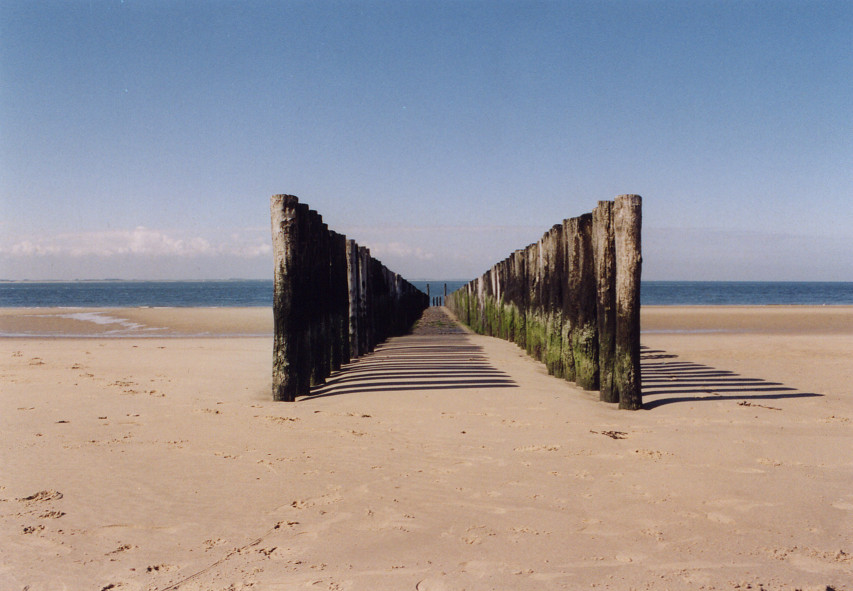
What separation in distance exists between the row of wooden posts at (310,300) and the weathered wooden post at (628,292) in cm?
315

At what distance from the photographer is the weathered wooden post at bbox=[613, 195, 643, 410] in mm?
5676

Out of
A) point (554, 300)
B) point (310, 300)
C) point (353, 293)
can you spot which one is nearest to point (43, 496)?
point (310, 300)

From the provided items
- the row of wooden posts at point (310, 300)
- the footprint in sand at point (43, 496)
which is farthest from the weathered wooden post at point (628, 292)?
the footprint in sand at point (43, 496)

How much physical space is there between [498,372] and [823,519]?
5189 mm

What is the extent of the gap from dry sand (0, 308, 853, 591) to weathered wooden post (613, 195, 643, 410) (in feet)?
1.04

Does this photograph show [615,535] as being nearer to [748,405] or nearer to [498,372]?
[748,405]

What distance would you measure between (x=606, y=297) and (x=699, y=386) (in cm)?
208

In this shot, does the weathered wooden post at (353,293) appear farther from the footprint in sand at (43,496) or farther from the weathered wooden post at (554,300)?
the footprint in sand at (43,496)

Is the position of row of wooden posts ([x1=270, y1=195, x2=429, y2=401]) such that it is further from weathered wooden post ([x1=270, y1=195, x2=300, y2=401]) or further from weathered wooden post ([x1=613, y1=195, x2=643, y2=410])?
weathered wooden post ([x1=613, y1=195, x2=643, y2=410])

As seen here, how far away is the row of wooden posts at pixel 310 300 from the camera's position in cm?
618

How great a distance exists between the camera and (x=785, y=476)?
151 inches

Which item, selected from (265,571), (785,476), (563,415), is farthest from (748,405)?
(265,571)

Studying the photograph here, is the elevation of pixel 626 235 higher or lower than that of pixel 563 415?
higher

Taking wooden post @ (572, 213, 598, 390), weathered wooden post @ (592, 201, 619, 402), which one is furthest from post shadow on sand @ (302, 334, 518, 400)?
weathered wooden post @ (592, 201, 619, 402)
